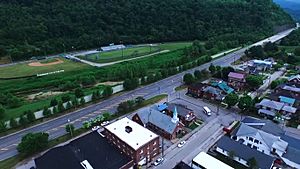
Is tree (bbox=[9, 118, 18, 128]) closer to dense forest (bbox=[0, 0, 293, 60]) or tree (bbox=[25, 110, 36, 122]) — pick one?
tree (bbox=[25, 110, 36, 122])

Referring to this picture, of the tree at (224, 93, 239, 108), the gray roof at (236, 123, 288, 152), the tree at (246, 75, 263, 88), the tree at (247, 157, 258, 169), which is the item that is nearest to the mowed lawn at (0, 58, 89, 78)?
the tree at (224, 93, 239, 108)

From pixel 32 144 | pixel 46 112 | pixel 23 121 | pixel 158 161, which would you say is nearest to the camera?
pixel 158 161

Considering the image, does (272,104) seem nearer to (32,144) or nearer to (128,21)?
(32,144)

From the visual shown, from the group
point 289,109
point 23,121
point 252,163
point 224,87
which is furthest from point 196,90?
point 23,121

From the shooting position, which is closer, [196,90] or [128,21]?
[196,90]

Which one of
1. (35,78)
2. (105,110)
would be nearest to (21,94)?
(35,78)
